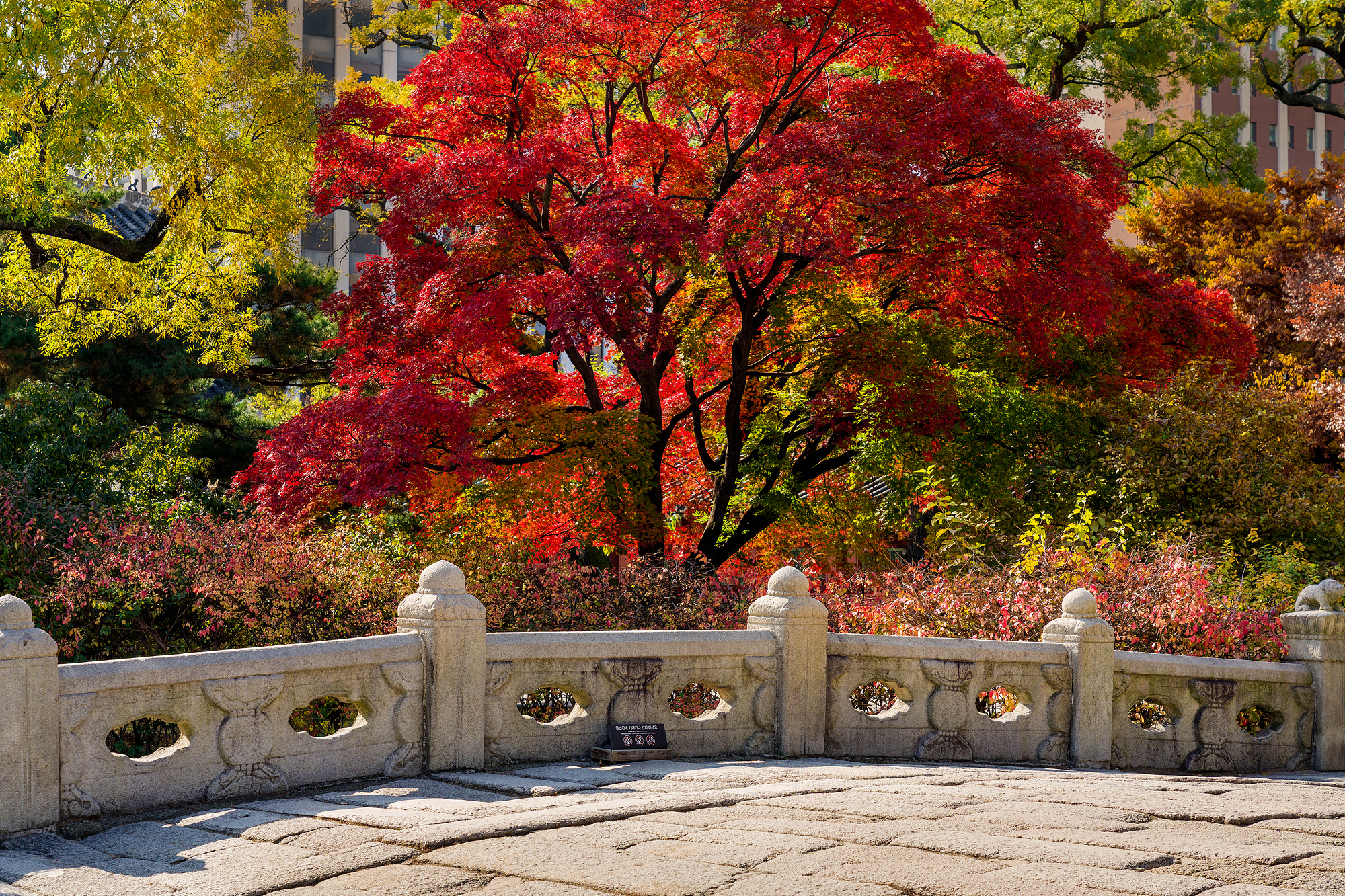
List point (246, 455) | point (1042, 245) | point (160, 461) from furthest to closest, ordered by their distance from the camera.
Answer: point (246, 455), point (160, 461), point (1042, 245)

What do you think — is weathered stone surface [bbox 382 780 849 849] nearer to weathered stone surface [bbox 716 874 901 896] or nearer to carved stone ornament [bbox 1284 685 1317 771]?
weathered stone surface [bbox 716 874 901 896]

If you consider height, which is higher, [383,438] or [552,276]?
[552,276]

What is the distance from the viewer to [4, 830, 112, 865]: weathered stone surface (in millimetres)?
5969

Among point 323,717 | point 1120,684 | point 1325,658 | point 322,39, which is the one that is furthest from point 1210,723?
point 322,39

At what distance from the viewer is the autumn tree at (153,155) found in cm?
1311

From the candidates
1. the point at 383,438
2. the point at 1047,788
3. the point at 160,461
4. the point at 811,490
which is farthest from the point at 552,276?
the point at 1047,788

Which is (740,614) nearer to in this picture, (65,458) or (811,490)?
(811,490)

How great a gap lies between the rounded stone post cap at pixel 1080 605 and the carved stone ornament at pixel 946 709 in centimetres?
90

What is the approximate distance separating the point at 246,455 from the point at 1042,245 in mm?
11824

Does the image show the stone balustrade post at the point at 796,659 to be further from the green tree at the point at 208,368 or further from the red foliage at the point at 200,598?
the green tree at the point at 208,368

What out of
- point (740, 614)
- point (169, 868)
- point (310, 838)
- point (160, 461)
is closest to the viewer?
point (169, 868)

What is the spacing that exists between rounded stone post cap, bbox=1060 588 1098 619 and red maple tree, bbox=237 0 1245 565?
2497 millimetres

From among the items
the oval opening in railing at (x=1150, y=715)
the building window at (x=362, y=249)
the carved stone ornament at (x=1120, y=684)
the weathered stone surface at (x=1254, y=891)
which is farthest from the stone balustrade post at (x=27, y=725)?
the building window at (x=362, y=249)

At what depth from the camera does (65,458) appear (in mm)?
12578
